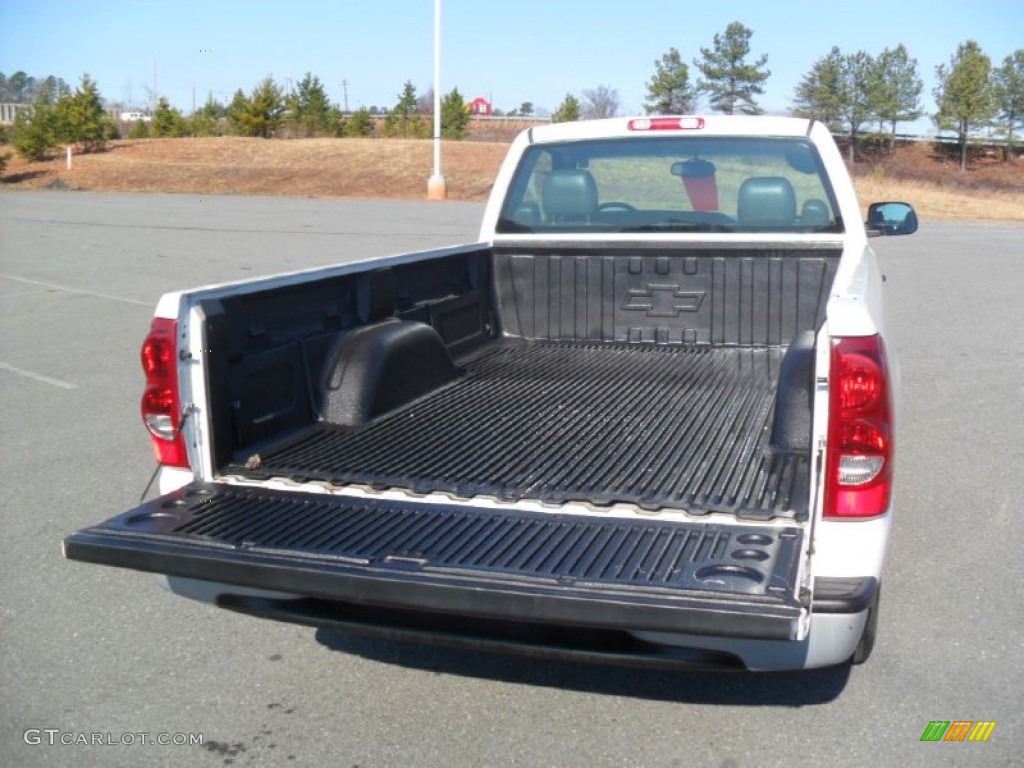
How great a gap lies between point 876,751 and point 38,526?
3.93m

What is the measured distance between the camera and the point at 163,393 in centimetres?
368

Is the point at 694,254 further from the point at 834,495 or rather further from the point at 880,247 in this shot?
the point at 880,247

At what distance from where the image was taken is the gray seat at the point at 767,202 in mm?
5770

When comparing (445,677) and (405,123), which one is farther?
(405,123)

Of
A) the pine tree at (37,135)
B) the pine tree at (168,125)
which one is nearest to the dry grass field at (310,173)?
the pine tree at (37,135)

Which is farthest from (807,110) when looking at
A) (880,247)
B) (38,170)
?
(880,247)

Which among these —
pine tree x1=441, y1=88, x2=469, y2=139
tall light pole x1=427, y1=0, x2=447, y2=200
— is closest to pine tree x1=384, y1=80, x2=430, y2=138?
pine tree x1=441, y1=88, x2=469, y2=139

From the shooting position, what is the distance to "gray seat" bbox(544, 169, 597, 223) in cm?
616

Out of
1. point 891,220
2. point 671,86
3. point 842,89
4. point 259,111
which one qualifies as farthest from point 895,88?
point 891,220

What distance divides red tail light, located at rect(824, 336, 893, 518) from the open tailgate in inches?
7.1

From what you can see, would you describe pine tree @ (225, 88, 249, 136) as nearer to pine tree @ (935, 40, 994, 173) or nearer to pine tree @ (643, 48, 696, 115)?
pine tree @ (643, 48, 696, 115)

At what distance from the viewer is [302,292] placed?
433 cm

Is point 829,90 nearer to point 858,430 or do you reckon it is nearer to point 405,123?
point 405,123

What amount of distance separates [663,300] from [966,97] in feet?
244
